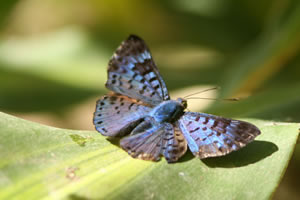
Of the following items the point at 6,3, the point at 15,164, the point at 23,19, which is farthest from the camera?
the point at 23,19

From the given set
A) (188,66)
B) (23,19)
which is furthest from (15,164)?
(23,19)

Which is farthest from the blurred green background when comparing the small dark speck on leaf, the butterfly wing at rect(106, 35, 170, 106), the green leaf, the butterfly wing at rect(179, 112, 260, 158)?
the small dark speck on leaf

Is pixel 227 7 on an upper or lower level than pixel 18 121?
upper

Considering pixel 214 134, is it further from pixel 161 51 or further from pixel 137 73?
pixel 161 51

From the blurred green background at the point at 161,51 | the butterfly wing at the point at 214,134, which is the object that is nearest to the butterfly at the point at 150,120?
the butterfly wing at the point at 214,134

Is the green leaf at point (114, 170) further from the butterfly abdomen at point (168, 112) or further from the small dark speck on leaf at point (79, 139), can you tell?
the butterfly abdomen at point (168, 112)

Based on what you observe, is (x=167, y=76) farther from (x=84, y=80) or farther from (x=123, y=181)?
(x=123, y=181)

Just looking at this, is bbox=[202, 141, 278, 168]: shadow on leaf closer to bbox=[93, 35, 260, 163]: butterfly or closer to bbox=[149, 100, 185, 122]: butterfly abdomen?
bbox=[93, 35, 260, 163]: butterfly
